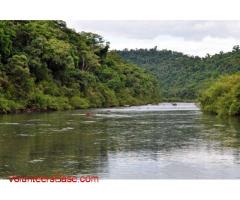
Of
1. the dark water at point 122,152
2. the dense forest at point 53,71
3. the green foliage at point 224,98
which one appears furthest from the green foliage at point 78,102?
the dark water at point 122,152

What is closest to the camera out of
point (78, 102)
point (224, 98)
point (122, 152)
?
point (122, 152)

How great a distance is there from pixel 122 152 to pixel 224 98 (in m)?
30.4

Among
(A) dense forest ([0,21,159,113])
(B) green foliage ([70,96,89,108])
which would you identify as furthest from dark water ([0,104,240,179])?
(B) green foliage ([70,96,89,108])

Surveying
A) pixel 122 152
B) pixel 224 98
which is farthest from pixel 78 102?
pixel 122 152

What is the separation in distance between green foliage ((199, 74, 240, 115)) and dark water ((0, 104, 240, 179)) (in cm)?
1359

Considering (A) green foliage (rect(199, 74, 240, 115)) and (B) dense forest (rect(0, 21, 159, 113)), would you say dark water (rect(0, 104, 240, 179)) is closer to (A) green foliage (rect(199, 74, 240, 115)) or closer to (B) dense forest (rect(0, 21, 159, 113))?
(A) green foliage (rect(199, 74, 240, 115))

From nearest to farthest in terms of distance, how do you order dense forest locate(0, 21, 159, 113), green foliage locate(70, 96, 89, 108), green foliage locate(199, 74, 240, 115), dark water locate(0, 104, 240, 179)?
dark water locate(0, 104, 240, 179) → green foliage locate(199, 74, 240, 115) → dense forest locate(0, 21, 159, 113) → green foliage locate(70, 96, 89, 108)

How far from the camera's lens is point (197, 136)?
117ft

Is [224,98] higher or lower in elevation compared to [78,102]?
higher

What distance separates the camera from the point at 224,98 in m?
56.4

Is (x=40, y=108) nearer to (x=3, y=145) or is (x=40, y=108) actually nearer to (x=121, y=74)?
(x=3, y=145)

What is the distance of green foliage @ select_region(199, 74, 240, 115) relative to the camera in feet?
180

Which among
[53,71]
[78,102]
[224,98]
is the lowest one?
[78,102]

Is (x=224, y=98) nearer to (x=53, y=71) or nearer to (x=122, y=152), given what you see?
(x=122, y=152)
